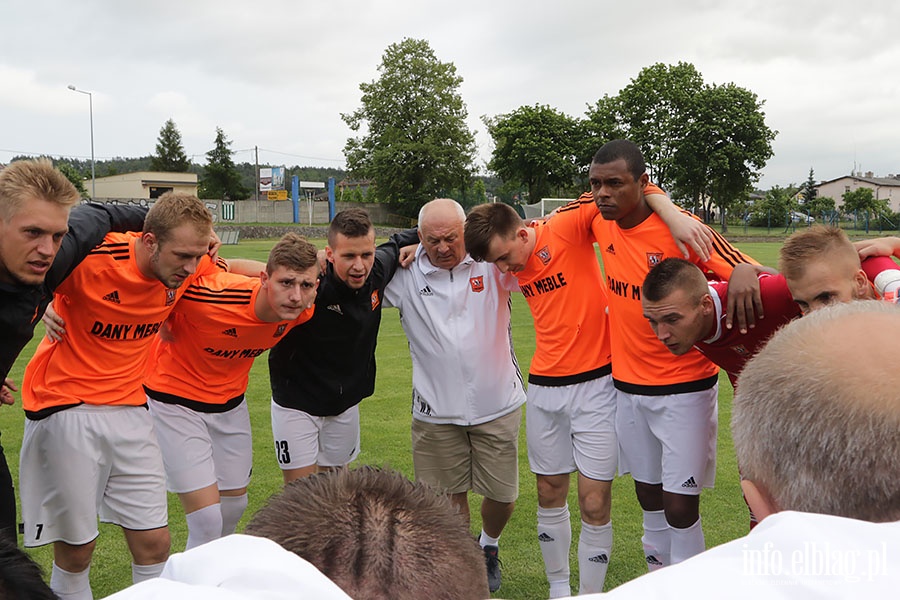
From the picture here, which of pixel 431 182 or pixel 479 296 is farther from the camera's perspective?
pixel 431 182

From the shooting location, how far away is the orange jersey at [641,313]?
4094mm

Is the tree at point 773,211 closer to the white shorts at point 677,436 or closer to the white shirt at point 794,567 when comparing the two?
the white shorts at point 677,436

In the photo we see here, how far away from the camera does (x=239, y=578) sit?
31.2 inches

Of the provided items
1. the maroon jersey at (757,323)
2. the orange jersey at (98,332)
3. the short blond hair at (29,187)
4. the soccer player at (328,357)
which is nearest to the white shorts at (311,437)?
the soccer player at (328,357)

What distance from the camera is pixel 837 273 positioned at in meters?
3.21

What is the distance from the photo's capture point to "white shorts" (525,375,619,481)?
4379mm

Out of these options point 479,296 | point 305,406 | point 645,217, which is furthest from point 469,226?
point 305,406

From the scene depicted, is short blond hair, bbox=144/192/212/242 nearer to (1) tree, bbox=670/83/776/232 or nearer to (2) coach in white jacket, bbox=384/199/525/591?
(2) coach in white jacket, bbox=384/199/525/591

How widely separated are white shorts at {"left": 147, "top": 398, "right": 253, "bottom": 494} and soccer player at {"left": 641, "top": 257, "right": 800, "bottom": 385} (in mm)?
2777

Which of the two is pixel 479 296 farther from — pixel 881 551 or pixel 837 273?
pixel 881 551

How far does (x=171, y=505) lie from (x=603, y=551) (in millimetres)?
3480

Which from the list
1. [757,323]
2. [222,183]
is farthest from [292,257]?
[222,183]

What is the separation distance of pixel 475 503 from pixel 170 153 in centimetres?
9637

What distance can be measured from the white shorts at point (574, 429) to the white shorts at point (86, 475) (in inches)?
90.9
